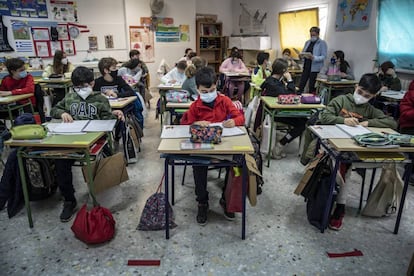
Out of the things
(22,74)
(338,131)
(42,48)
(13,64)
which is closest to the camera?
(338,131)

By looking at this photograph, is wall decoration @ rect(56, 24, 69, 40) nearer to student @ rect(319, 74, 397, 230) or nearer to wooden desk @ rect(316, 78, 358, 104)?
wooden desk @ rect(316, 78, 358, 104)

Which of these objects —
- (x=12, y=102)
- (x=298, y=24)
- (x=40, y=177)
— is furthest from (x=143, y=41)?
(x=40, y=177)

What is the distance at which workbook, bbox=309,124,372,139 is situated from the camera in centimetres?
220

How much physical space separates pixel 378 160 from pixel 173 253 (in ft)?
5.08

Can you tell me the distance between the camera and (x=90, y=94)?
8.77 ft

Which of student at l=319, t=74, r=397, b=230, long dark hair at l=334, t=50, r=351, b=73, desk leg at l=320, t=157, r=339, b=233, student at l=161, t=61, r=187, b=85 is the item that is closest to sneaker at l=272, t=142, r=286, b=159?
student at l=319, t=74, r=397, b=230

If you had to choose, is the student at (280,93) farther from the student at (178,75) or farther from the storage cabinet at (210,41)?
the storage cabinet at (210,41)

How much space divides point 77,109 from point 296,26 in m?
6.15

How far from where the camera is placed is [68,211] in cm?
248

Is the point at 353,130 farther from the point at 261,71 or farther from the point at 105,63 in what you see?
the point at 261,71

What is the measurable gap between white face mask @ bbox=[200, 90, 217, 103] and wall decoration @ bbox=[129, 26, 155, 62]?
21.0 ft

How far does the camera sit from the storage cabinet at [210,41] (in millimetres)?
9116

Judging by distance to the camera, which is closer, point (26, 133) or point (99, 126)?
point (26, 133)

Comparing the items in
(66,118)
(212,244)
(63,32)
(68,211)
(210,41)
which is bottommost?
(212,244)
